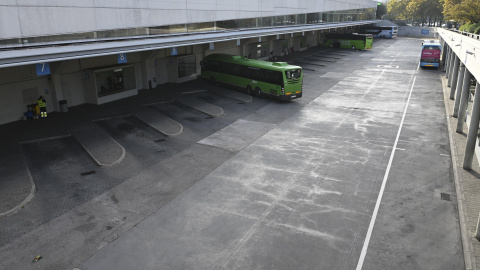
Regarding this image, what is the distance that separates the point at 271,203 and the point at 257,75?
17315 millimetres

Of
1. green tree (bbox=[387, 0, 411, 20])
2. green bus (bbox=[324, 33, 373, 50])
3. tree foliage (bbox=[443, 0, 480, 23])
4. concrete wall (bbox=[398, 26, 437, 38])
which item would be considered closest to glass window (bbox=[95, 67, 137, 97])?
tree foliage (bbox=[443, 0, 480, 23])

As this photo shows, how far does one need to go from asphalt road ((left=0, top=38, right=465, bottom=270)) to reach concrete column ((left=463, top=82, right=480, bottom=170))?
886 mm

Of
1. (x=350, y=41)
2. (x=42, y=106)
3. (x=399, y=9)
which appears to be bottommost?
(x=42, y=106)

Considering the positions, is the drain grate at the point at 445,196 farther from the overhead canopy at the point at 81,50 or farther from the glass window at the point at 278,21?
the glass window at the point at 278,21

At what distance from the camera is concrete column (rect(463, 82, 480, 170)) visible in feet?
47.7

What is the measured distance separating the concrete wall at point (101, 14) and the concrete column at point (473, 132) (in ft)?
62.1

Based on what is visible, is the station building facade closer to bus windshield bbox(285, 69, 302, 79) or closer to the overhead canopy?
the overhead canopy

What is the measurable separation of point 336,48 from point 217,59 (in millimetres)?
41143

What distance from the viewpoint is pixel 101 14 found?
66.7 feet

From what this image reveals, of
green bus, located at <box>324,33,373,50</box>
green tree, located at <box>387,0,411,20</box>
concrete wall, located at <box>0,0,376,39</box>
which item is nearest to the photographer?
concrete wall, located at <box>0,0,376,39</box>

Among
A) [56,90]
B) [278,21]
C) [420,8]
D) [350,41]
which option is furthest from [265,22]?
[420,8]

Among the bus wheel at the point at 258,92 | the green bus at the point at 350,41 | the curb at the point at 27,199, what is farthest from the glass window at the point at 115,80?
the green bus at the point at 350,41

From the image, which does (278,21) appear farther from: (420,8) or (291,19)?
(420,8)

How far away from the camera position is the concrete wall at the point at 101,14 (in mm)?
16328
